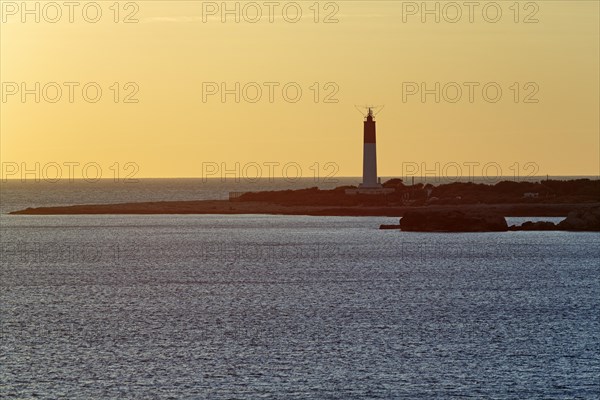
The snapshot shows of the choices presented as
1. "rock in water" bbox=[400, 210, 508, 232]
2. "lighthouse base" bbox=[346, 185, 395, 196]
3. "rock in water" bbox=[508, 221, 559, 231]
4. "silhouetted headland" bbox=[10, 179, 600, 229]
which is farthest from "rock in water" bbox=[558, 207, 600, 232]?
"lighthouse base" bbox=[346, 185, 395, 196]

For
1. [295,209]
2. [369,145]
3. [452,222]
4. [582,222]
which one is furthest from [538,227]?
[295,209]

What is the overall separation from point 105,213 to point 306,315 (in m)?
124

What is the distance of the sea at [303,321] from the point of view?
41.0 metres

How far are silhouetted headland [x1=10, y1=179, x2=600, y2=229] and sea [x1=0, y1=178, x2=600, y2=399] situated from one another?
35236mm

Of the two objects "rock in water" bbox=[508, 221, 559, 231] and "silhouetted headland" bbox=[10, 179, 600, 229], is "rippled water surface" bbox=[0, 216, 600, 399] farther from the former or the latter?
"silhouetted headland" bbox=[10, 179, 600, 229]

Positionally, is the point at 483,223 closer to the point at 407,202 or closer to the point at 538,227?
the point at 538,227

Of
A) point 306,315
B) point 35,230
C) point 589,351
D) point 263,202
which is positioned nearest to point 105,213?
point 263,202

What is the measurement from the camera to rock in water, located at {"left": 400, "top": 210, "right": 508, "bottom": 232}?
120 metres

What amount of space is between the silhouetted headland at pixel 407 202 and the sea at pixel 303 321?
3524 centimetres

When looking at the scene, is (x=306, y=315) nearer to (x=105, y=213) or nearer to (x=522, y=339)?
(x=522, y=339)

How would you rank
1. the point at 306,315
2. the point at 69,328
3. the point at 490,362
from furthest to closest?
1. the point at 306,315
2. the point at 69,328
3. the point at 490,362

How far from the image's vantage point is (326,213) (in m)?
157

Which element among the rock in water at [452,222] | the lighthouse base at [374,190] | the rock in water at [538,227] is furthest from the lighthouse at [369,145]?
the rock in water at [538,227]

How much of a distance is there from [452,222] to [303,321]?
67426 millimetres
